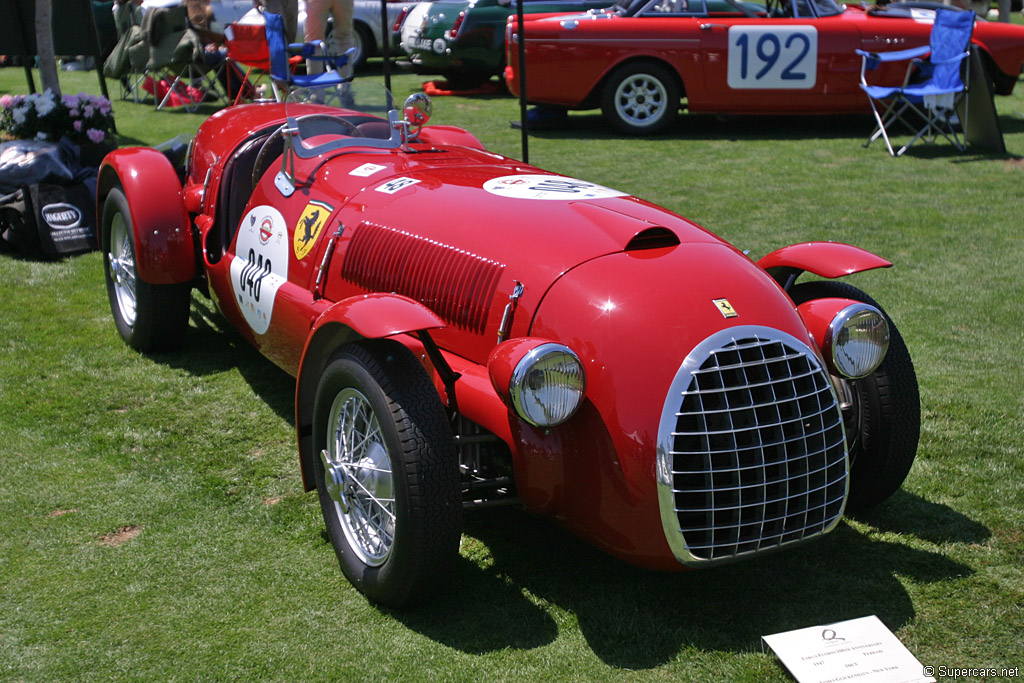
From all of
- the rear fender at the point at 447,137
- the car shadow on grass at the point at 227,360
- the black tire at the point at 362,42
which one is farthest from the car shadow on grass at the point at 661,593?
the black tire at the point at 362,42

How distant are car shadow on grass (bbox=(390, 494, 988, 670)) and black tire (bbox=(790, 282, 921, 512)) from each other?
203 millimetres

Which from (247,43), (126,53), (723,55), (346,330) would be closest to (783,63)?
(723,55)

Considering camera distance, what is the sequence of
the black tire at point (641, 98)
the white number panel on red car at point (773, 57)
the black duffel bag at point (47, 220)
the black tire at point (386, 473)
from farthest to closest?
the black tire at point (641, 98) < the white number panel on red car at point (773, 57) < the black duffel bag at point (47, 220) < the black tire at point (386, 473)

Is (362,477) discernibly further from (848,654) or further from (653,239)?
(848,654)

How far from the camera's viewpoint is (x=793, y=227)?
276 inches

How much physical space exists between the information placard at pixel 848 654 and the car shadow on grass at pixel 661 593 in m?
0.08

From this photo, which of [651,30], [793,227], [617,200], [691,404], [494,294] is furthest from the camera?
[651,30]

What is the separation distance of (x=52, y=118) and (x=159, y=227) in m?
3.43

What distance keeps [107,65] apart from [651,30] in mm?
8513

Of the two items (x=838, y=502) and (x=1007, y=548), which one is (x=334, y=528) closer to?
(x=838, y=502)

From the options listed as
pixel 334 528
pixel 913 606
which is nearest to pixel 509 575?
pixel 334 528

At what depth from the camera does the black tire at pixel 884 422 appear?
323 cm

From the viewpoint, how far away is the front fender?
185 inches

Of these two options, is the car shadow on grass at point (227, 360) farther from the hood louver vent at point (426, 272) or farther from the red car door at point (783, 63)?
the red car door at point (783, 63)
